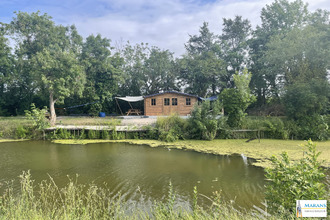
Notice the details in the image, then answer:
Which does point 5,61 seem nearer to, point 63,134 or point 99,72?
point 99,72

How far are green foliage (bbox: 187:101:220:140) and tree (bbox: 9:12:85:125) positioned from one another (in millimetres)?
10242

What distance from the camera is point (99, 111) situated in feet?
76.0

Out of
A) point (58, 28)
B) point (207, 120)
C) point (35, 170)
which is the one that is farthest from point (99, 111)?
point (35, 170)

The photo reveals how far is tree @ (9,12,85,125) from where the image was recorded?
1602 centimetres

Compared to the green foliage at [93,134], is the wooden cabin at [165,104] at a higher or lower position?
higher

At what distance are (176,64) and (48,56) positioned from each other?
49.7 ft

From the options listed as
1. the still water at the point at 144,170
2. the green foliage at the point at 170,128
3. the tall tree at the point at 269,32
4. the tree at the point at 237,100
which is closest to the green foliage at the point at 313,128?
the tree at the point at 237,100

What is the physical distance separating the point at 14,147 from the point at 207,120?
36.9 feet

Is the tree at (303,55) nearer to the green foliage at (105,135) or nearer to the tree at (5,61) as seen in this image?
the green foliage at (105,135)

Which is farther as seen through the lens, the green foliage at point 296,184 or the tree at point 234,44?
the tree at point 234,44

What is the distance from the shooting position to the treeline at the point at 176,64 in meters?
15.9

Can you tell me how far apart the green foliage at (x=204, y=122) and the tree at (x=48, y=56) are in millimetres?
10242

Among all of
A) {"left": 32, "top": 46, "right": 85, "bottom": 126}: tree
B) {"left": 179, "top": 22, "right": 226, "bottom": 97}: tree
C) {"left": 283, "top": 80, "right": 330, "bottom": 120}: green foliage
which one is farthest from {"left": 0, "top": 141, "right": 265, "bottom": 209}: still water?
{"left": 179, "top": 22, "right": 226, "bottom": 97}: tree

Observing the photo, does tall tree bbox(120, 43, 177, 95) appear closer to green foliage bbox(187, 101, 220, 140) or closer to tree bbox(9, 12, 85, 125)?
tree bbox(9, 12, 85, 125)
